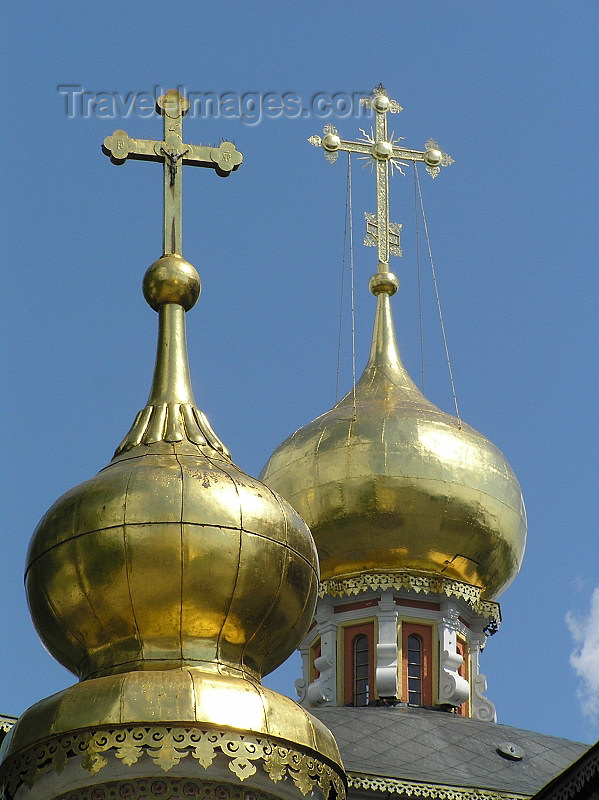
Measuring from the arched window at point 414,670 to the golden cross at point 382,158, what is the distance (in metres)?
4.40

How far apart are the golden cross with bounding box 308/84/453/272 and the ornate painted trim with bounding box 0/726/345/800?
1441 cm

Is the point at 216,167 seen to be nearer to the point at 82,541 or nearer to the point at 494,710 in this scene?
the point at 82,541

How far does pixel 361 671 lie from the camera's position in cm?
2466

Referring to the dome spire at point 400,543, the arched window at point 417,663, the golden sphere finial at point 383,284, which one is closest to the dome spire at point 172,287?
the dome spire at point 400,543

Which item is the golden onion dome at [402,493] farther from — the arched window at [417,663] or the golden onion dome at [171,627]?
the golden onion dome at [171,627]

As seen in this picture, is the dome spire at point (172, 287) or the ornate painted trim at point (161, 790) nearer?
the ornate painted trim at point (161, 790)

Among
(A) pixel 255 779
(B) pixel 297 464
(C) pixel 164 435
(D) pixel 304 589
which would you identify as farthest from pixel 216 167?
(B) pixel 297 464

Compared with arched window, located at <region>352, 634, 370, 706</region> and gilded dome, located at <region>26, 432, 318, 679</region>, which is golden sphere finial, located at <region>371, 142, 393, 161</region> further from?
gilded dome, located at <region>26, 432, 318, 679</region>

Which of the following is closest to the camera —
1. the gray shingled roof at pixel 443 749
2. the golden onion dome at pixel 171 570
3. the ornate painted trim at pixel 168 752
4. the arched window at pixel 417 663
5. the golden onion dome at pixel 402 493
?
the ornate painted trim at pixel 168 752

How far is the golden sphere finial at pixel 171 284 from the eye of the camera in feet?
47.6

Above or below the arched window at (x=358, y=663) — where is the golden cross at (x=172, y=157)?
below

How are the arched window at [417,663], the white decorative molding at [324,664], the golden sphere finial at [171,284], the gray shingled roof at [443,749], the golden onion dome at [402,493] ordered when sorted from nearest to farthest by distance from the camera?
1. the golden sphere finial at [171,284]
2. the gray shingled roof at [443,749]
3. the golden onion dome at [402,493]
4. the arched window at [417,663]
5. the white decorative molding at [324,664]

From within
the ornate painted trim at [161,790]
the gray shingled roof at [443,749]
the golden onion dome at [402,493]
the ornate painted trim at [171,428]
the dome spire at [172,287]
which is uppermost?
the golden onion dome at [402,493]

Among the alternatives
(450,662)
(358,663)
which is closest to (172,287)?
(450,662)
